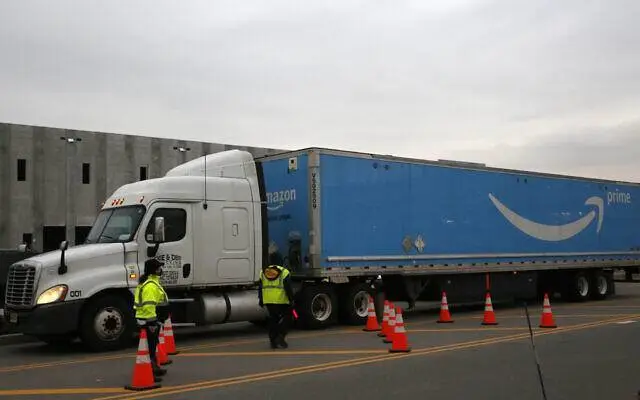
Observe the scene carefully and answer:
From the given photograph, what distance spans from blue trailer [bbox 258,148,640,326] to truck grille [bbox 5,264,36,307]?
508 cm

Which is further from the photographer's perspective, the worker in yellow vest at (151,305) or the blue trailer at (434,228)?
the blue trailer at (434,228)

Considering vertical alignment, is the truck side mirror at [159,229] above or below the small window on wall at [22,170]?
below

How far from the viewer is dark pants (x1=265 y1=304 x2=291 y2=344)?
11.5 meters

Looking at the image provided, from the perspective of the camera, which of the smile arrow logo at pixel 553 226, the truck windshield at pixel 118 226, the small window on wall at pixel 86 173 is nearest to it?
the truck windshield at pixel 118 226

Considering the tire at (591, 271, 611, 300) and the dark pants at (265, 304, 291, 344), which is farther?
the tire at (591, 271, 611, 300)

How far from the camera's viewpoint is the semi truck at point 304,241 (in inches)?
451

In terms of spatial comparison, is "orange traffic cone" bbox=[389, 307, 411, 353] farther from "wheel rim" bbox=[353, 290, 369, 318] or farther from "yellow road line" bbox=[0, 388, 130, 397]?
"yellow road line" bbox=[0, 388, 130, 397]

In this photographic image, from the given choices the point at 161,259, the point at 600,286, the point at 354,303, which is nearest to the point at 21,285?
the point at 161,259

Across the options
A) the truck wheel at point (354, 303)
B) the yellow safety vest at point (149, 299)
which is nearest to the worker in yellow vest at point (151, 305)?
the yellow safety vest at point (149, 299)

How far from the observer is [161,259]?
1230 cm

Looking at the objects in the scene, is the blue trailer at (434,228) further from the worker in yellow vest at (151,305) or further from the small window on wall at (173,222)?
the worker in yellow vest at (151,305)

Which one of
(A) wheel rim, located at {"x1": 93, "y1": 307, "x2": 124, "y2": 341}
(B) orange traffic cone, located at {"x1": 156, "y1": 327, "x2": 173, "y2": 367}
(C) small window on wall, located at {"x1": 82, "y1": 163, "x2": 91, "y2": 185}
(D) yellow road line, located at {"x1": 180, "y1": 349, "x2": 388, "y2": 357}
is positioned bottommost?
(D) yellow road line, located at {"x1": 180, "y1": 349, "x2": 388, "y2": 357}

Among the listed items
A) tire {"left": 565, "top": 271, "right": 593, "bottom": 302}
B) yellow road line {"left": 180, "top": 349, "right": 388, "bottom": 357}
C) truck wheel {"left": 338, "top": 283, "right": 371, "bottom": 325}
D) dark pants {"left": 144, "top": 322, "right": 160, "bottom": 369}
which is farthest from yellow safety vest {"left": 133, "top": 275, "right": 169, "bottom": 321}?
tire {"left": 565, "top": 271, "right": 593, "bottom": 302}

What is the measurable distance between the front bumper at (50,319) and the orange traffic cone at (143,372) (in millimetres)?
3457
